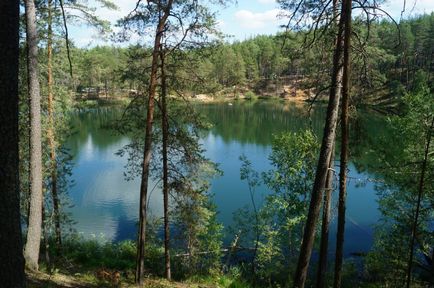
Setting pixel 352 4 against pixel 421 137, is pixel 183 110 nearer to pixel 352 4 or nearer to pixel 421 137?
pixel 352 4

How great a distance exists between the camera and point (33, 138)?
8617 millimetres

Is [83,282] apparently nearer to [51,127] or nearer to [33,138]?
[33,138]

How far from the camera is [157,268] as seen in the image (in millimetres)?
13484

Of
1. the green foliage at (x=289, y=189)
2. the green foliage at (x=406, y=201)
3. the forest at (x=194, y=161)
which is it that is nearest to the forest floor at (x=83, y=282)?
the forest at (x=194, y=161)

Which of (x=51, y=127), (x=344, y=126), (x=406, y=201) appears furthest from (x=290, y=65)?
(x=344, y=126)

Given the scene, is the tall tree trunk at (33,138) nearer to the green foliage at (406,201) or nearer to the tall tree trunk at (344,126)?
the tall tree trunk at (344,126)

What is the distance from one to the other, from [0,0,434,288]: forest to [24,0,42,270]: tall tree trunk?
0.09 feet

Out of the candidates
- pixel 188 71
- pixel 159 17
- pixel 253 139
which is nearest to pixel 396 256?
pixel 188 71

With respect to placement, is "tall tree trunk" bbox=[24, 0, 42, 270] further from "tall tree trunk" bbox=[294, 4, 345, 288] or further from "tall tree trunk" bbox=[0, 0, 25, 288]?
"tall tree trunk" bbox=[294, 4, 345, 288]

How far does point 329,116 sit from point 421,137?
8.55 meters

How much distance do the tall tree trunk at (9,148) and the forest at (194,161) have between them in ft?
0.04

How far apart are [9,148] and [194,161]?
7.58m

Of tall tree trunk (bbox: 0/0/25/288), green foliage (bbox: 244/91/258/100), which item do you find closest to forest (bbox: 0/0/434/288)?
tall tree trunk (bbox: 0/0/25/288)

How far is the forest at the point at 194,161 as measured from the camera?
653cm
